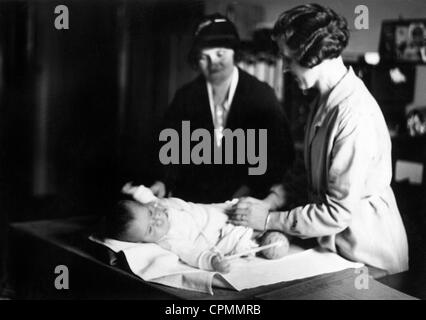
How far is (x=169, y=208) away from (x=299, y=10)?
1.86ft

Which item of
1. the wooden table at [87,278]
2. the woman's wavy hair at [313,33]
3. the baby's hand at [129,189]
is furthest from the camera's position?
the baby's hand at [129,189]

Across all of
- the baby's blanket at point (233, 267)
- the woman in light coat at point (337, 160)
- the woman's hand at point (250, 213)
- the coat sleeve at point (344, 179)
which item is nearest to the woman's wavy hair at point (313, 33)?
the woman in light coat at point (337, 160)

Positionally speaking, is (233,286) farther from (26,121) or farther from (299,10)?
(26,121)

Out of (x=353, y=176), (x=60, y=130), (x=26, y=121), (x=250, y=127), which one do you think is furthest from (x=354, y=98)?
(x=26, y=121)

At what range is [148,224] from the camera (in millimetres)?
1233

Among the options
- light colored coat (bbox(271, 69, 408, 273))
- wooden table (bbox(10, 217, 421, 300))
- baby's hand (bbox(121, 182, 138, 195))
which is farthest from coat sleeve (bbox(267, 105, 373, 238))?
baby's hand (bbox(121, 182, 138, 195))

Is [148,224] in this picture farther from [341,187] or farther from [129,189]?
[341,187]

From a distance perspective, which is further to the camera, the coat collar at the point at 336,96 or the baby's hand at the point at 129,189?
the baby's hand at the point at 129,189

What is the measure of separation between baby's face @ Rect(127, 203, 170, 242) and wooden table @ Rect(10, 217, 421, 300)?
0.30 feet

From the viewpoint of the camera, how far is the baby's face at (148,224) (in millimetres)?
1220

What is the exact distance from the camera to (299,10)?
4.06 ft

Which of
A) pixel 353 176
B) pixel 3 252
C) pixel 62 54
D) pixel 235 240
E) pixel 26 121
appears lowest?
pixel 3 252

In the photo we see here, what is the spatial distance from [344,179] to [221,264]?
326 millimetres

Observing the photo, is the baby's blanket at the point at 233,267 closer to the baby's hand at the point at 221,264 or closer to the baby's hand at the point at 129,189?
the baby's hand at the point at 221,264
